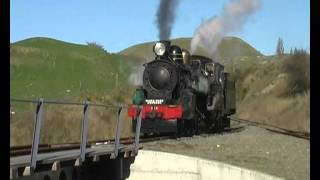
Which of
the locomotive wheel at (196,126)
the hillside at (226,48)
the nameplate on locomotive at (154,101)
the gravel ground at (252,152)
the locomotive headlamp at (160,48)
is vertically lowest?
the gravel ground at (252,152)

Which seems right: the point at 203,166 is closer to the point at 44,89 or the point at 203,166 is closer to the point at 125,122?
the point at 125,122

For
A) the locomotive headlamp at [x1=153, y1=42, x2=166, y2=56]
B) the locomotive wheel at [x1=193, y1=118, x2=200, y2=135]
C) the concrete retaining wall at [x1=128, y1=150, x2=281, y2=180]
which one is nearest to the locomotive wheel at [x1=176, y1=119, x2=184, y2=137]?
the locomotive wheel at [x1=193, y1=118, x2=200, y2=135]

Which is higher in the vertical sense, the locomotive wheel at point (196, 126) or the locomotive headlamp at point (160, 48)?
the locomotive headlamp at point (160, 48)

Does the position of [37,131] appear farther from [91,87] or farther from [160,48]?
[91,87]

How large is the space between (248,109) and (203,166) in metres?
34.8

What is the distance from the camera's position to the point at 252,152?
66.8ft

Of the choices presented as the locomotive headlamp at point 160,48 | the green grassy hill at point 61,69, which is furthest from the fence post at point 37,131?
the green grassy hill at point 61,69

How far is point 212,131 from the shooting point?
29.4 meters

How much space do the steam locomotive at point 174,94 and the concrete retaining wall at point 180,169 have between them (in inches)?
247

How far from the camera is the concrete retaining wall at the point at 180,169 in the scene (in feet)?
49.5

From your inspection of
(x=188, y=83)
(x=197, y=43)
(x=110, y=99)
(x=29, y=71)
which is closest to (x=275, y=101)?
(x=110, y=99)

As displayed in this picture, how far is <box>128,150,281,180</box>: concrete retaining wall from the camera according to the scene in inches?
595

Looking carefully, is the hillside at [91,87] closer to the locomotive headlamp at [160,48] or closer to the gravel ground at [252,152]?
the locomotive headlamp at [160,48]

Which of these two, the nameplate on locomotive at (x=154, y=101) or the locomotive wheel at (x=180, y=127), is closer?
the locomotive wheel at (x=180, y=127)
